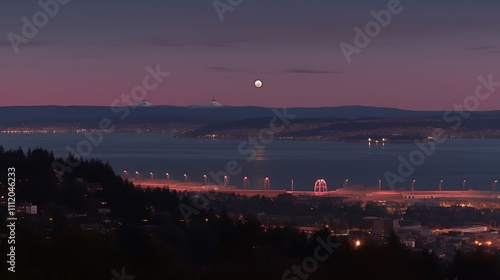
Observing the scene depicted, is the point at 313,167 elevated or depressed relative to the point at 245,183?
elevated

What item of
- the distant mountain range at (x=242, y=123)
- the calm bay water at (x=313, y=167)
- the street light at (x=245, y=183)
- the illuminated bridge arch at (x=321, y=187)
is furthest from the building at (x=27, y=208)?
the distant mountain range at (x=242, y=123)

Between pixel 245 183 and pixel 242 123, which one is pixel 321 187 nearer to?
pixel 245 183

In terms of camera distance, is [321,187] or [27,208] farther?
[321,187]

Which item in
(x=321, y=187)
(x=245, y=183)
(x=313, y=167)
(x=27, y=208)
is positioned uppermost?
Answer: (x=313, y=167)

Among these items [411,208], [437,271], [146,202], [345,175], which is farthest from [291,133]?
[437,271]

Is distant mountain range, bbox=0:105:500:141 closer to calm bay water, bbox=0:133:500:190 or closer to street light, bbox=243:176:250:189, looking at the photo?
calm bay water, bbox=0:133:500:190

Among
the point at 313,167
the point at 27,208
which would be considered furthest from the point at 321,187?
the point at 27,208

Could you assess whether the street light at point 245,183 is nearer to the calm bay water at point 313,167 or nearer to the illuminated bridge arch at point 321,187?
the calm bay water at point 313,167

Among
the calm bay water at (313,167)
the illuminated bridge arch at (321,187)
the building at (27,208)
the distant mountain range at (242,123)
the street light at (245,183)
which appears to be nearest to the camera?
the building at (27,208)

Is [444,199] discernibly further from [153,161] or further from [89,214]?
[153,161]

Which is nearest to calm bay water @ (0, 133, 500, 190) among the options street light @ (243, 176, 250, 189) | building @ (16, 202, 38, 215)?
street light @ (243, 176, 250, 189)

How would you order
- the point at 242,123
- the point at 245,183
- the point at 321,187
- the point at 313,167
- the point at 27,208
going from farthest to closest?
1. the point at 242,123
2. the point at 313,167
3. the point at 245,183
4. the point at 321,187
5. the point at 27,208
